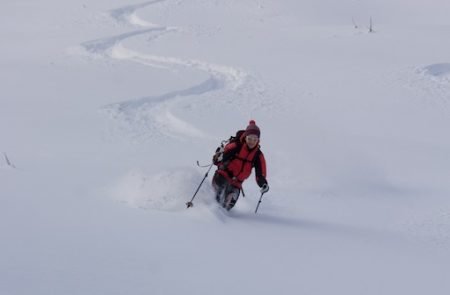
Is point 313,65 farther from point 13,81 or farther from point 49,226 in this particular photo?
point 49,226

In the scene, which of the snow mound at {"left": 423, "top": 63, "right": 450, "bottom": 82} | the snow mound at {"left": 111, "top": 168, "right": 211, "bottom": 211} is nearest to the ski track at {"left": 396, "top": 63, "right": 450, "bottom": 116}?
the snow mound at {"left": 423, "top": 63, "right": 450, "bottom": 82}

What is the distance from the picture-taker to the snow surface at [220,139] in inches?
166

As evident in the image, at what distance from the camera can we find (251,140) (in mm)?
6012

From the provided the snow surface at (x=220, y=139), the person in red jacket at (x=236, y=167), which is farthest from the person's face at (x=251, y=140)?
the snow surface at (x=220, y=139)

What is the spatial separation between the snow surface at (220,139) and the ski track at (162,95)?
5 cm

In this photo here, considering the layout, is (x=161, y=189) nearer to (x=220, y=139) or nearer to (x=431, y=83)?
(x=220, y=139)

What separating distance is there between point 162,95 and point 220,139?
2181mm

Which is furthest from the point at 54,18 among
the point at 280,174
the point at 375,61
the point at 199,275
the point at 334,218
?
the point at 199,275

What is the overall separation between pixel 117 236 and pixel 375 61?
835 cm

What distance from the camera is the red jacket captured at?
6.14m

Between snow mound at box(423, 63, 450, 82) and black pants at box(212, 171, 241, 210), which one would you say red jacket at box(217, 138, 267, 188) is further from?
snow mound at box(423, 63, 450, 82)

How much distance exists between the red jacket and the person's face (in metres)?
0.06

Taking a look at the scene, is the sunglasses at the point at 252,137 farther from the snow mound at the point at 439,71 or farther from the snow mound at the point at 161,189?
the snow mound at the point at 439,71

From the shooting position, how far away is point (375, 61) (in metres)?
11.4
